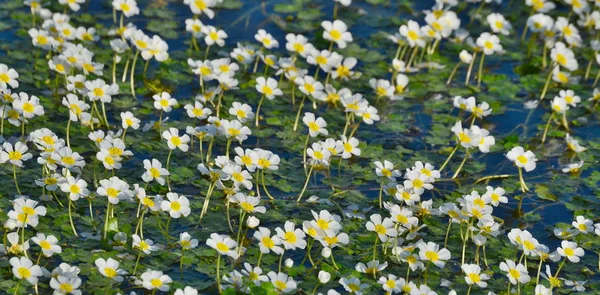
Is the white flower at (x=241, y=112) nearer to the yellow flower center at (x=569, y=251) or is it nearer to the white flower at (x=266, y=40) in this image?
the white flower at (x=266, y=40)

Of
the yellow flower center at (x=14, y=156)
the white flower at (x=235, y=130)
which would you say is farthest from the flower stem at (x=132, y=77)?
the yellow flower center at (x=14, y=156)

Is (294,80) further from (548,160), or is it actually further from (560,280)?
(560,280)

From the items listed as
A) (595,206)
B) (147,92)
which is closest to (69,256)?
(147,92)

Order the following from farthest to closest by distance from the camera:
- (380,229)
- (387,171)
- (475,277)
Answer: (387,171) → (380,229) → (475,277)

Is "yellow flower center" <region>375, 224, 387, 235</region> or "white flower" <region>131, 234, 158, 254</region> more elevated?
"yellow flower center" <region>375, 224, 387, 235</region>

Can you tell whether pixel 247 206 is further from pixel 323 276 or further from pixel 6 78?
pixel 6 78

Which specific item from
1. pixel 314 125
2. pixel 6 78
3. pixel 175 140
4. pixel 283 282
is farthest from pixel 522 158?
pixel 6 78

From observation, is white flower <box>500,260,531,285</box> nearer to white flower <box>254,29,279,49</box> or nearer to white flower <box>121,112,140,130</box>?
white flower <box>121,112,140,130</box>

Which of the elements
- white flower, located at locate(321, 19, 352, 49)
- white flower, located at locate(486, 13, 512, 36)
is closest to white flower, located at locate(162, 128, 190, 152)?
white flower, located at locate(321, 19, 352, 49)
